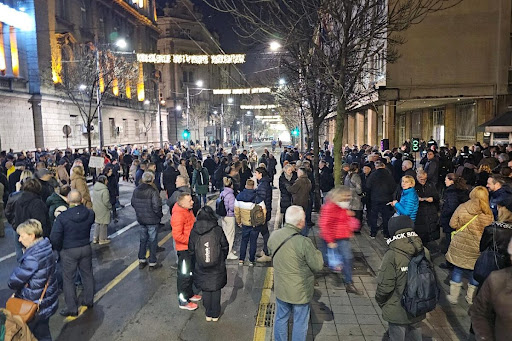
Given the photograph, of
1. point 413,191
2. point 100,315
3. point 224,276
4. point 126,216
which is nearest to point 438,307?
point 413,191

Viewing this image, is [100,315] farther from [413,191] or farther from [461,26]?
[461,26]

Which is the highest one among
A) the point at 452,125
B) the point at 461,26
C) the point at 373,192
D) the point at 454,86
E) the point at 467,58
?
the point at 461,26

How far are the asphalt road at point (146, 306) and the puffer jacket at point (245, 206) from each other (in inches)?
37.5

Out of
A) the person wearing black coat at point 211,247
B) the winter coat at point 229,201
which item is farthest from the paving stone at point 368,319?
the winter coat at point 229,201

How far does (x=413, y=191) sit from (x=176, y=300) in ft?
14.4

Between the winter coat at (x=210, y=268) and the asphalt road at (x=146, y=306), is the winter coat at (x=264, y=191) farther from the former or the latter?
the winter coat at (x=210, y=268)

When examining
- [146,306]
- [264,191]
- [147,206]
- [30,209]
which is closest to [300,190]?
[264,191]

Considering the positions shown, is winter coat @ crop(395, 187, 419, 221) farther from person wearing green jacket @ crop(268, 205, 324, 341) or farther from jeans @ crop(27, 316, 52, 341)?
jeans @ crop(27, 316, 52, 341)

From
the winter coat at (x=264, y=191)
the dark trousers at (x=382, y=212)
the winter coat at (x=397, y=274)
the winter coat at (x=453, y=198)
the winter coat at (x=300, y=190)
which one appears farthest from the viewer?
the dark trousers at (x=382, y=212)

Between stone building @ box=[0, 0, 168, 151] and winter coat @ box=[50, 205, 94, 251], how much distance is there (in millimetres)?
22809

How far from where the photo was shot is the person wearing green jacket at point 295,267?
4.08m

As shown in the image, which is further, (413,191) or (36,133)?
(36,133)

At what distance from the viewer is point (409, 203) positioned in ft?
22.5

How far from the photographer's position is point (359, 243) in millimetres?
8711
